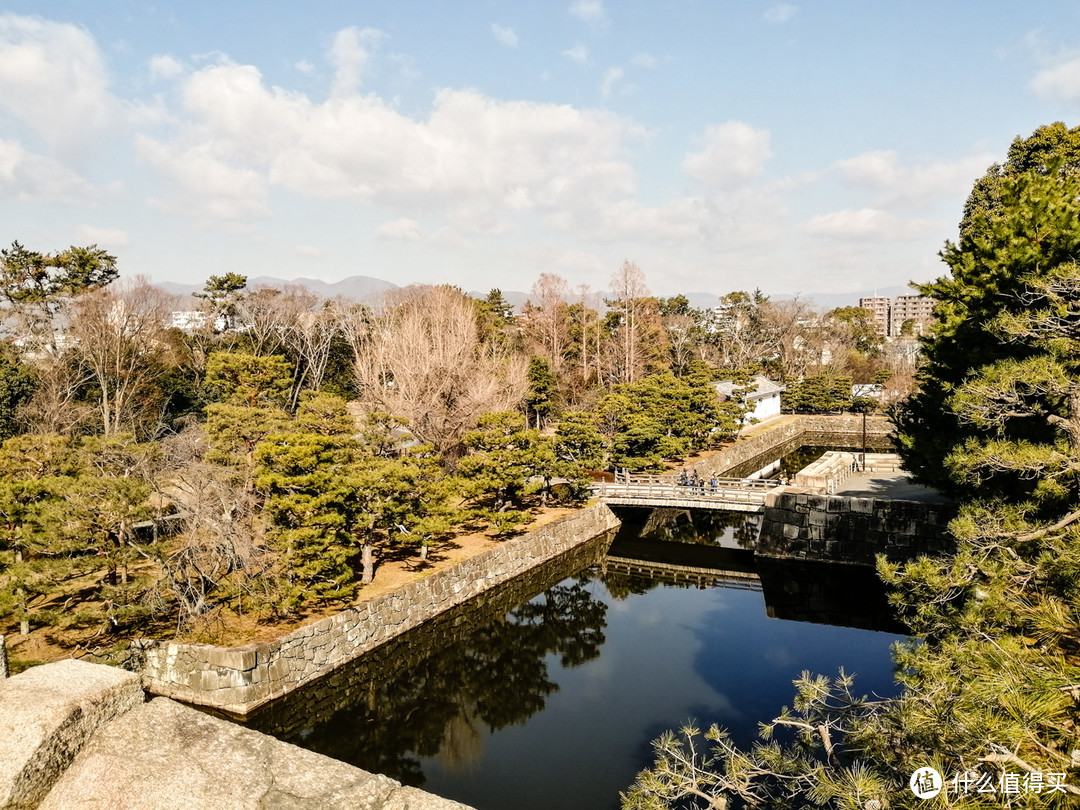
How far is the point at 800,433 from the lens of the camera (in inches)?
2173

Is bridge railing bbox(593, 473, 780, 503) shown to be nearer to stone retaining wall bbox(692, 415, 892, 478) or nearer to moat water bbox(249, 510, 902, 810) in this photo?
moat water bbox(249, 510, 902, 810)

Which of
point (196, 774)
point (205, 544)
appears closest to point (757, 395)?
point (205, 544)

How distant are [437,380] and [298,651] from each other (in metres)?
16.3

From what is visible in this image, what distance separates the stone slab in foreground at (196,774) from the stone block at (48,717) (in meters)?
0.10

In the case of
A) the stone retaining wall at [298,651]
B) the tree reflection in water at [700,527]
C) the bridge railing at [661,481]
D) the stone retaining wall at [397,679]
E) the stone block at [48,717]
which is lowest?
the tree reflection in water at [700,527]

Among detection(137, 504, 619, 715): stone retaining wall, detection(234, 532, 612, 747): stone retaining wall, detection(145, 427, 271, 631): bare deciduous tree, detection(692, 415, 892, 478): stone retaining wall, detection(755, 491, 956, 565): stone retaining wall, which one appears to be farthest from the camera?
detection(692, 415, 892, 478): stone retaining wall

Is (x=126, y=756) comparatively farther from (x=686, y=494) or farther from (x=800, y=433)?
(x=800, y=433)

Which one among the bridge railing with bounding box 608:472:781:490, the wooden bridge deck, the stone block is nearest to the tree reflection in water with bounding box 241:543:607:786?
the wooden bridge deck

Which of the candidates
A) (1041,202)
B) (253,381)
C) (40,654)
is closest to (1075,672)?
(1041,202)

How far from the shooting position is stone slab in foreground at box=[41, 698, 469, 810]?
12.4 feet

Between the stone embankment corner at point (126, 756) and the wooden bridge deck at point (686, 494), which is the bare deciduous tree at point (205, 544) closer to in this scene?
the stone embankment corner at point (126, 756)

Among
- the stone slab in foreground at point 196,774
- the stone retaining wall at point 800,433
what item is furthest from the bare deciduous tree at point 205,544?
the stone retaining wall at point 800,433

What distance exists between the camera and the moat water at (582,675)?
1309 cm

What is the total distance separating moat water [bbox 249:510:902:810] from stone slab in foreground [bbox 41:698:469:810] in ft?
25.6
